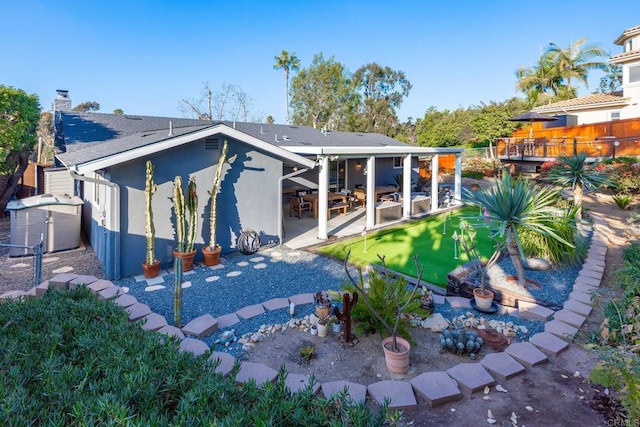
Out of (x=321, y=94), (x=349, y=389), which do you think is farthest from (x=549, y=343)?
(x=321, y=94)

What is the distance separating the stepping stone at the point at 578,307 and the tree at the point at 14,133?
16.9 metres

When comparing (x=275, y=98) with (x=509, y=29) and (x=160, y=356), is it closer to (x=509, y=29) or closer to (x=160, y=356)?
(x=509, y=29)

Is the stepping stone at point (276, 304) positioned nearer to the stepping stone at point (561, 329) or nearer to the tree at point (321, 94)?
the stepping stone at point (561, 329)

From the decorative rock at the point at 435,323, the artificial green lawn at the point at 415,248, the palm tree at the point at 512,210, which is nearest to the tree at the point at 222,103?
the artificial green lawn at the point at 415,248

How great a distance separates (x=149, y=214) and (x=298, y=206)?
7.91 meters

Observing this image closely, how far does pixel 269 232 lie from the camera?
11.3 m

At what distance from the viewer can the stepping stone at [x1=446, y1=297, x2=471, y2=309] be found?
6531 mm

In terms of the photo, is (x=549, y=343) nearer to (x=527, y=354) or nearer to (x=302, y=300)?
(x=527, y=354)

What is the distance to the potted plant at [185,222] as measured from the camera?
333 inches

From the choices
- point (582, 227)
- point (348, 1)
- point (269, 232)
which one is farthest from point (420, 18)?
point (269, 232)

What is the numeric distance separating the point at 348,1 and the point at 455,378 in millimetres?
25965

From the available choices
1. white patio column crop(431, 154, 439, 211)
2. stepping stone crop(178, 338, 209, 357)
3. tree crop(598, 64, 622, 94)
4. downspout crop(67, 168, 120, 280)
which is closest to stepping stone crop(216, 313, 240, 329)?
stepping stone crop(178, 338, 209, 357)

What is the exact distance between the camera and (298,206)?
15.5 m

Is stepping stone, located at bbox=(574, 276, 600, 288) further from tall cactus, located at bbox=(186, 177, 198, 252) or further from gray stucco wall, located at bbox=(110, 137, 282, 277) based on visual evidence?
tall cactus, located at bbox=(186, 177, 198, 252)
